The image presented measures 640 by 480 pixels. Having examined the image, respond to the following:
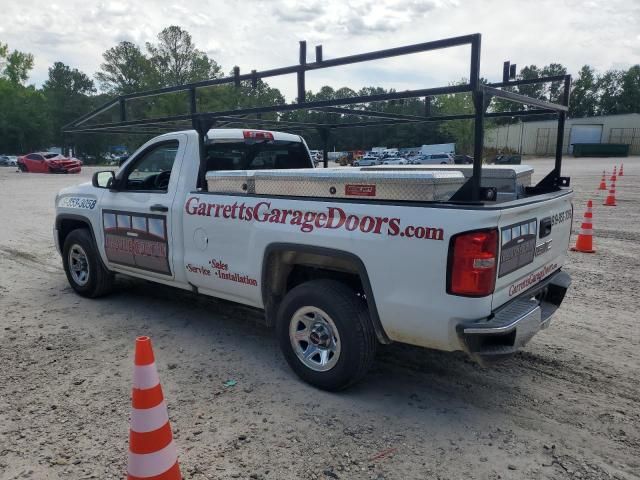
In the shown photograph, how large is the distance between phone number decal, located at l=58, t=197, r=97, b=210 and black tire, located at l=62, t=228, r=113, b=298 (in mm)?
299

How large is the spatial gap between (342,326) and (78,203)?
12.6ft

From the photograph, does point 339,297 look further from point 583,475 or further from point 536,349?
point 536,349

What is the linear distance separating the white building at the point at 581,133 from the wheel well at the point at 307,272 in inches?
2497

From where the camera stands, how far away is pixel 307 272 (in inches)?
155

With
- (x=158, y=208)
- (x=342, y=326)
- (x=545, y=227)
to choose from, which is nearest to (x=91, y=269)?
(x=158, y=208)

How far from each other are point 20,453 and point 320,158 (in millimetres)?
5238

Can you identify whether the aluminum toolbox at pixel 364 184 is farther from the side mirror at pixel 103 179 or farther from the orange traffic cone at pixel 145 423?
the side mirror at pixel 103 179

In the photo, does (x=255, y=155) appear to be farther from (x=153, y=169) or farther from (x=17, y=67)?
(x=17, y=67)

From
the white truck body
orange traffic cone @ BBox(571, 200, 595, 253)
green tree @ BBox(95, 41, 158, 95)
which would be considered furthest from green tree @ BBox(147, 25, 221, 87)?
orange traffic cone @ BBox(571, 200, 595, 253)

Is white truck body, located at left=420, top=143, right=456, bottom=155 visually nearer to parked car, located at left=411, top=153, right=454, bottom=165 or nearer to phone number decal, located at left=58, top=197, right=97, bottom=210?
parked car, located at left=411, top=153, right=454, bottom=165

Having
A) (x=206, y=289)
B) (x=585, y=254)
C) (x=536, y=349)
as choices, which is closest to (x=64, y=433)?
(x=206, y=289)

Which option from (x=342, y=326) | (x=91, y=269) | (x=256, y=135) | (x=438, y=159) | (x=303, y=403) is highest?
(x=256, y=135)

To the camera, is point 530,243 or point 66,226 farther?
point 66,226

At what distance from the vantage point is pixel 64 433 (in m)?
3.08
